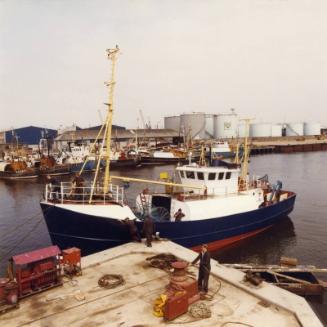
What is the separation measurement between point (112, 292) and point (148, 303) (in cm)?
133

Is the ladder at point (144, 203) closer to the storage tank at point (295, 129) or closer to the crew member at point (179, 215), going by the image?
the crew member at point (179, 215)

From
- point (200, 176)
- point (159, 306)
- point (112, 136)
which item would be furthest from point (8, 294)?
point (112, 136)

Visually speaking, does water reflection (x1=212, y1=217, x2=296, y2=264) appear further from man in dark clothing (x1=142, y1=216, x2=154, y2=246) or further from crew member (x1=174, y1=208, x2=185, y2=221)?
man in dark clothing (x1=142, y1=216, x2=154, y2=246)

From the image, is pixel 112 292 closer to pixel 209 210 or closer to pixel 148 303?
pixel 148 303

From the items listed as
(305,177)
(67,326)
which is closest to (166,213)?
(67,326)

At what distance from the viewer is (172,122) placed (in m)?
132

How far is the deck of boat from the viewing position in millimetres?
8438

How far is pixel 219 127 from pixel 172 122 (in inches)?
745

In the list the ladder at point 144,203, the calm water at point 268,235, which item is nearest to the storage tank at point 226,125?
the calm water at point 268,235

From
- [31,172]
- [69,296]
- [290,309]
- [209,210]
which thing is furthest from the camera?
[31,172]

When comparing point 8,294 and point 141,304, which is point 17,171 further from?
point 141,304

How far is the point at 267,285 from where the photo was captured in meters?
10.3

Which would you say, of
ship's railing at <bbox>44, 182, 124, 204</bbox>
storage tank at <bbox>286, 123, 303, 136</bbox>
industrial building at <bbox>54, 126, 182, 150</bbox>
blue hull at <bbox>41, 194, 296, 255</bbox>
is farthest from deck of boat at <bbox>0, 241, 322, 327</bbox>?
storage tank at <bbox>286, 123, 303, 136</bbox>

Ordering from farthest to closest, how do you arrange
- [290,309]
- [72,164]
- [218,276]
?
[72,164] → [218,276] → [290,309]
